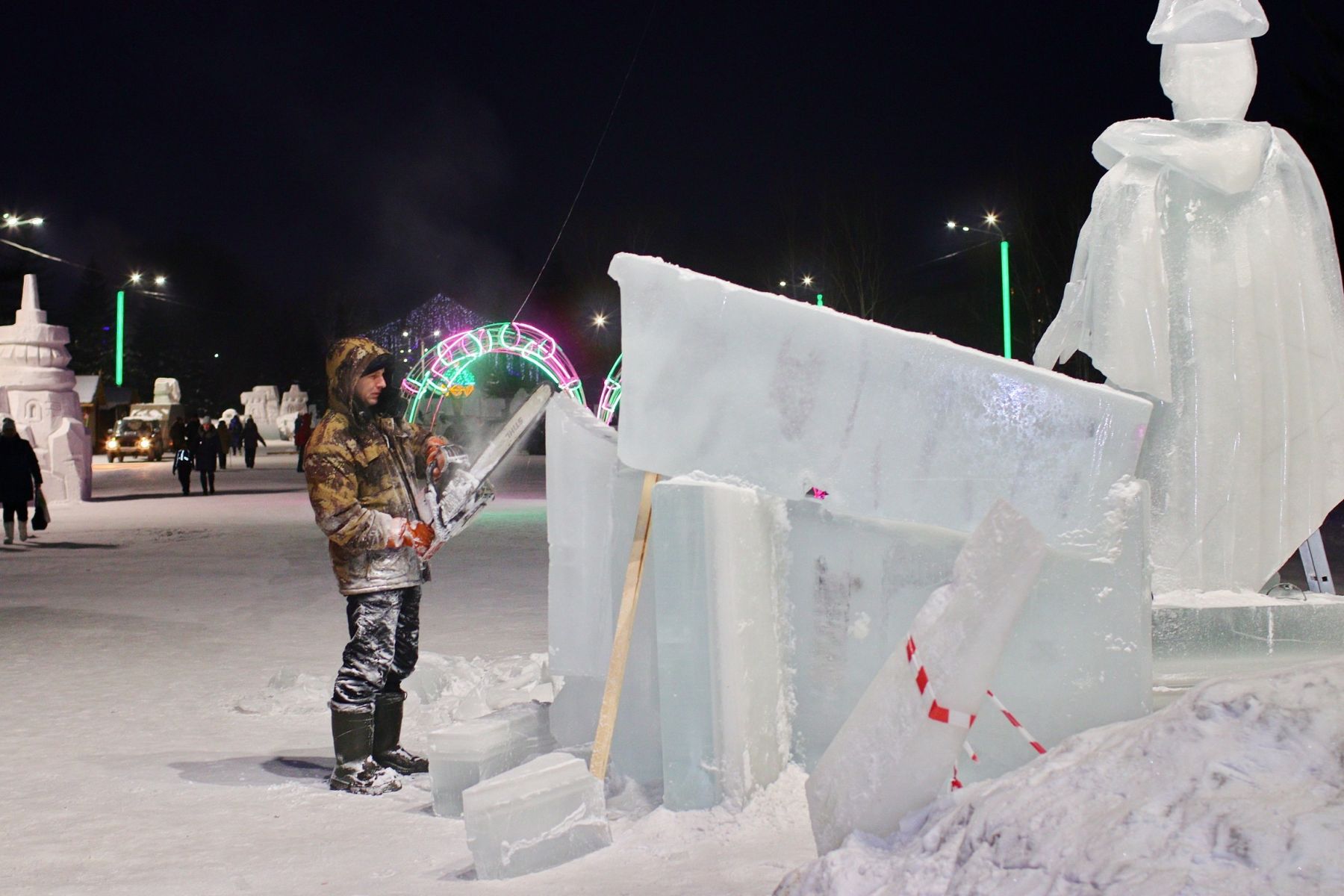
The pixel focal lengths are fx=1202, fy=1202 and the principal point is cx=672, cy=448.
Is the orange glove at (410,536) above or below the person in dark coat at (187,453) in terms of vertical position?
below

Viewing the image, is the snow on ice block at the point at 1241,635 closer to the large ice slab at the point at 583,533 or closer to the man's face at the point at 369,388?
the large ice slab at the point at 583,533

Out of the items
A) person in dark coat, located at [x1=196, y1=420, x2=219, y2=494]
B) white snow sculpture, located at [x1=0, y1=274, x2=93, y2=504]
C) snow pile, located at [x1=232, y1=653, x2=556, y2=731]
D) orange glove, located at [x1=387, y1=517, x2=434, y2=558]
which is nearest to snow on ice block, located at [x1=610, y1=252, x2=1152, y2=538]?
orange glove, located at [x1=387, y1=517, x2=434, y2=558]

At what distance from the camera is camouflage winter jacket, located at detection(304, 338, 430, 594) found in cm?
487

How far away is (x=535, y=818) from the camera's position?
3.90 m

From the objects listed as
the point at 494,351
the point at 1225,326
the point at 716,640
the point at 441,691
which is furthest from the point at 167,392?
the point at 1225,326

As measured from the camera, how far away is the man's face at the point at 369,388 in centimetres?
507

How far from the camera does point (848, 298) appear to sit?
40.9 metres

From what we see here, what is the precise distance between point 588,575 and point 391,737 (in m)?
1.16

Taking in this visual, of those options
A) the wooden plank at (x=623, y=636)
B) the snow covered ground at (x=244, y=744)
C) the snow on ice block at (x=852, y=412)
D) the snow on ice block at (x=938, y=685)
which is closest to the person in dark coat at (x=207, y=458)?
the snow covered ground at (x=244, y=744)

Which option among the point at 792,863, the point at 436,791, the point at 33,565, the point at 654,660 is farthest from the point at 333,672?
the point at 33,565

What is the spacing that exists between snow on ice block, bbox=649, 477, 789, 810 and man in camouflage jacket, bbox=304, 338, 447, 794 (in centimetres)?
128

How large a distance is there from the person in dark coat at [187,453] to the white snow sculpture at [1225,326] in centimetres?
2149

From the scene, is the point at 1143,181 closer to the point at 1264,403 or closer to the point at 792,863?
the point at 1264,403

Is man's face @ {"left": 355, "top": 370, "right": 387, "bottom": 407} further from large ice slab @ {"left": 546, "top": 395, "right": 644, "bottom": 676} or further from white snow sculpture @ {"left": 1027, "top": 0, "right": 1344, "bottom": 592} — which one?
white snow sculpture @ {"left": 1027, "top": 0, "right": 1344, "bottom": 592}
